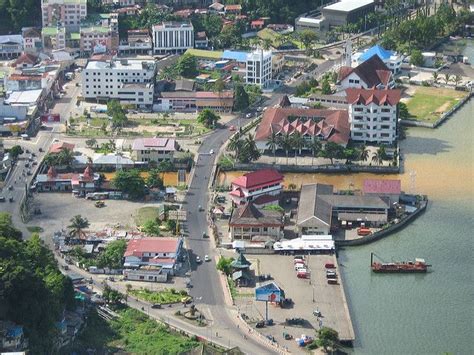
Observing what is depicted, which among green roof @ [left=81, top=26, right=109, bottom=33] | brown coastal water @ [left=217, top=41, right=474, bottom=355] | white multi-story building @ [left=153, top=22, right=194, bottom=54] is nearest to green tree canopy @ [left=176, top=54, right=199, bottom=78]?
white multi-story building @ [left=153, top=22, right=194, bottom=54]

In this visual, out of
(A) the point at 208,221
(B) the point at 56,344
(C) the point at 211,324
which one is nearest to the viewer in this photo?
(B) the point at 56,344

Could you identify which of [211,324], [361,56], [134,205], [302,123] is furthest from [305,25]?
[211,324]

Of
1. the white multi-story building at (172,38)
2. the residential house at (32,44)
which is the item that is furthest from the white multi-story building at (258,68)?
the residential house at (32,44)

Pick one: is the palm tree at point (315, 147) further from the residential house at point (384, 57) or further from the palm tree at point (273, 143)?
the residential house at point (384, 57)

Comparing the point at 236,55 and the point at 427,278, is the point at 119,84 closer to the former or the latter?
the point at 236,55

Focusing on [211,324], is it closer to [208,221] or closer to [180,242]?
[180,242]

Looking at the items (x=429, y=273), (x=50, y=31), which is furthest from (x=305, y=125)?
(x=50, y=31)
